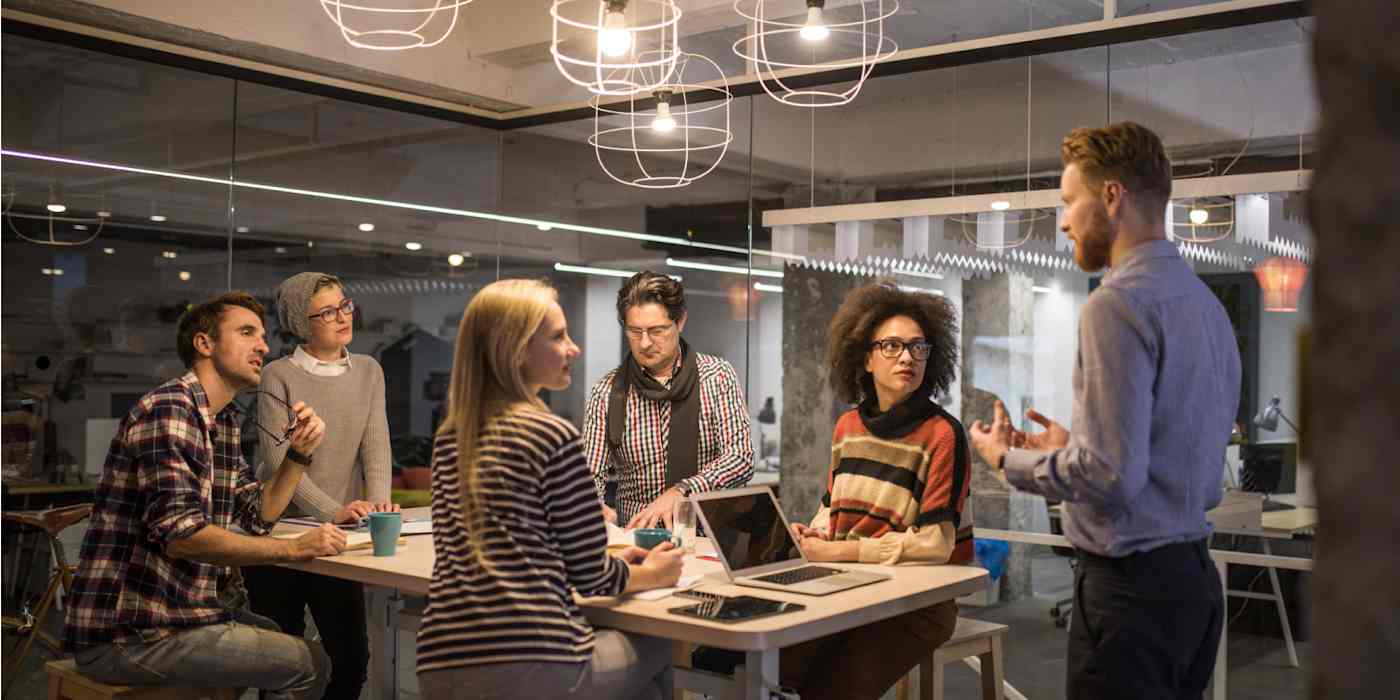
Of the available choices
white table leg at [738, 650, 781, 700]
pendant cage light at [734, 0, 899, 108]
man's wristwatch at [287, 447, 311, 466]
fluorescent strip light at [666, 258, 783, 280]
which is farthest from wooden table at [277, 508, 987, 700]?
fluorescent strip light at [666, 258, 783, 280]

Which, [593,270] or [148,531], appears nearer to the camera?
[148,531]

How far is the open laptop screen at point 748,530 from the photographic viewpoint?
2.82 metres

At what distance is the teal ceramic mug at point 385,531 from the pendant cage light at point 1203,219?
3158 mm

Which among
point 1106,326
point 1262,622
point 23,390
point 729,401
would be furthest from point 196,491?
point 1262,622

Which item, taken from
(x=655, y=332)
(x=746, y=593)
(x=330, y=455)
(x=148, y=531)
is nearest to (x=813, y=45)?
(x=655, y=332)

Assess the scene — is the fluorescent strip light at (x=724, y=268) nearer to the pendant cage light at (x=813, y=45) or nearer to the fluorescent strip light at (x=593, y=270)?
the fluorescent strip light at (x=593, y=270)

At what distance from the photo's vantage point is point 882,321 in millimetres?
3301

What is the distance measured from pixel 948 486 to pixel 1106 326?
946 millimetres

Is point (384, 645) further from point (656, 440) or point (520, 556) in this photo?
point (520, 556)

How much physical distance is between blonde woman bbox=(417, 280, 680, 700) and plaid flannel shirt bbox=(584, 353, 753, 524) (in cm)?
146

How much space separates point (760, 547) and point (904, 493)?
454mm

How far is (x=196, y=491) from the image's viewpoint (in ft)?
9.80

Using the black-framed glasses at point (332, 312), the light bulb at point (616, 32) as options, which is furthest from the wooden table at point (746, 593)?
the light bulb at point (616, 32)

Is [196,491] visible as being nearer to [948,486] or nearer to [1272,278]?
[948,486]
